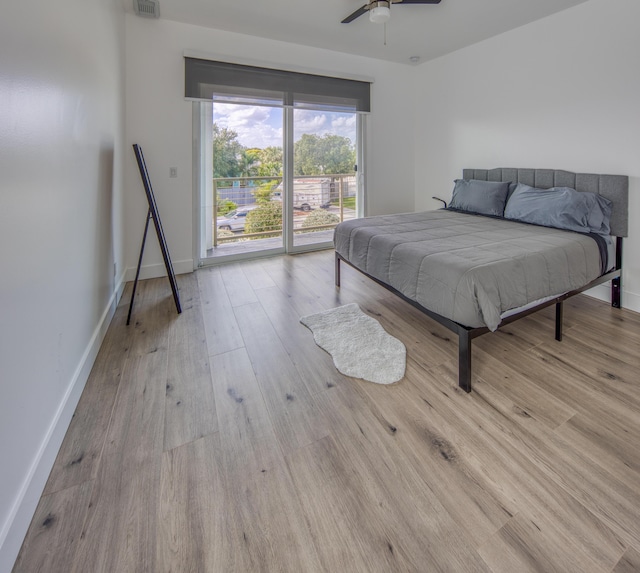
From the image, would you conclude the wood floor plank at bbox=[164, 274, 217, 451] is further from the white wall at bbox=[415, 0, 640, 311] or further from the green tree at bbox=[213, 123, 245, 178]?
the white wall at bbox=[415, 0, 640, 311]

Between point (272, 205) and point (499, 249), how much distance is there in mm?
2905

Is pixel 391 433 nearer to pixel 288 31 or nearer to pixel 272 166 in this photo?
pixel 272 166

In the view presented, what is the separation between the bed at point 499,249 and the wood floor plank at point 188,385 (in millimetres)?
1339

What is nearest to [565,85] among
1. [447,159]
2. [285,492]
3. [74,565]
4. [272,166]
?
[447,159]

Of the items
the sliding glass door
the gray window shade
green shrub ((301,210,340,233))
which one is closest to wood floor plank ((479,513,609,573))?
the sliding glass door

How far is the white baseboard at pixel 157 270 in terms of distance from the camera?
11.6 ft

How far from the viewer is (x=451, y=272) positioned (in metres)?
1.92

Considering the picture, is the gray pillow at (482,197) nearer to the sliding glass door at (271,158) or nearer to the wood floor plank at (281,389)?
the sliding glass door at (271,158)

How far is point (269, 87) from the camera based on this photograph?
12.7ft

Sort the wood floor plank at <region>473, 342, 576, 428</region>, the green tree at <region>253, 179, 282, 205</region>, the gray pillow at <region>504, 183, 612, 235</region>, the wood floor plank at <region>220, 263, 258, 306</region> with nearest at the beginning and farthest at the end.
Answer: the wood floor plank at <region>473, 342, 576, 428</region> < the gray pillow at <region>504, 183, 612, 235</region> < the wood floor plank at <region>220, 263, 258, 306</region> < the green tree at <region>253, 179, 282, 205</region>

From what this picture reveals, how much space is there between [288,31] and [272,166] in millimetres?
1373

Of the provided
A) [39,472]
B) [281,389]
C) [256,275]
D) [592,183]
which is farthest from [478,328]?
[256,275]

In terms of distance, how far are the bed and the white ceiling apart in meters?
1.40

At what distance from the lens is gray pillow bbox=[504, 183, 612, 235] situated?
273 cm
